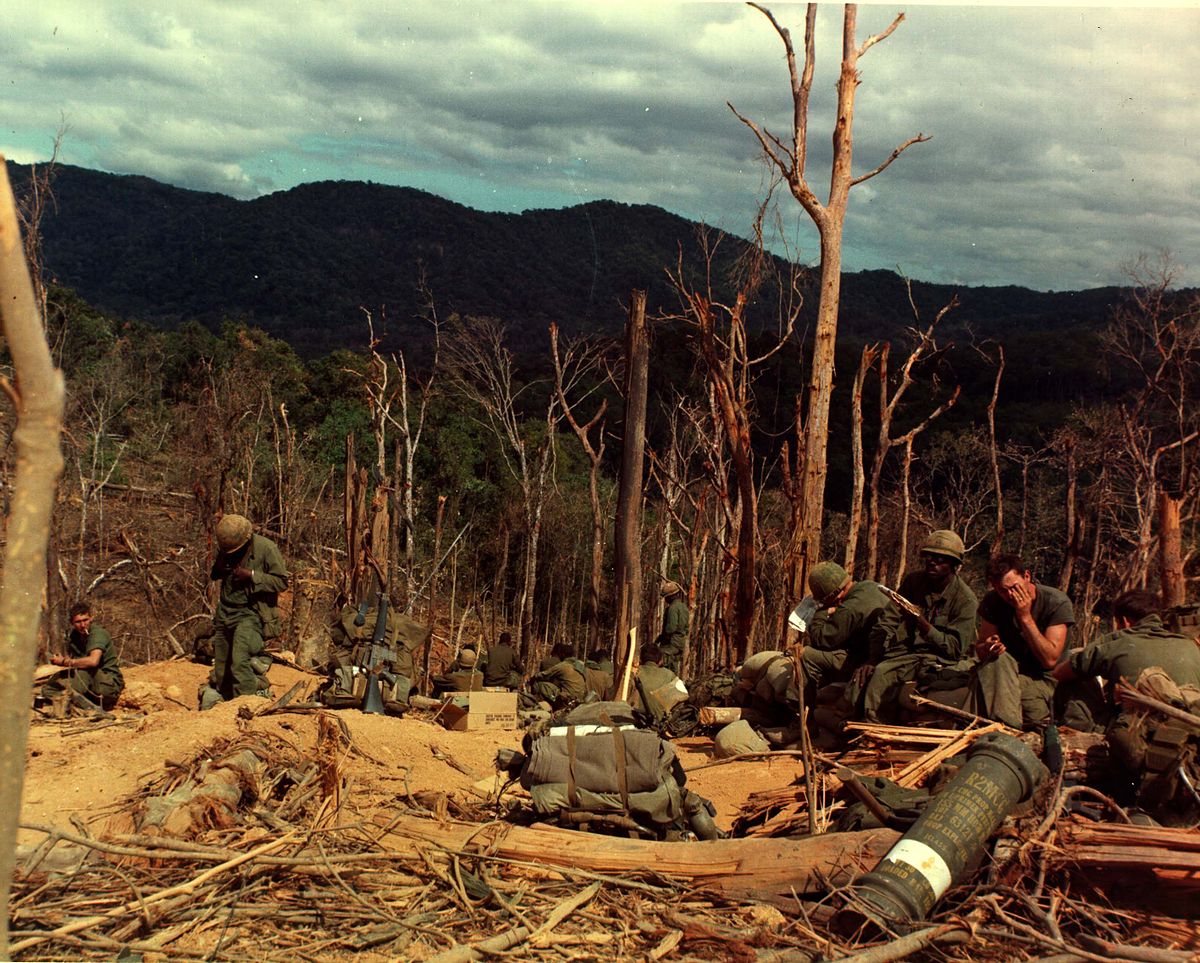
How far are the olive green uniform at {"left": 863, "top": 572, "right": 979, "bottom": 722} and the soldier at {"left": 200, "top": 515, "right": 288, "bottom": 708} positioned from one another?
183 inches

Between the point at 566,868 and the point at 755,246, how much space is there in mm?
10304

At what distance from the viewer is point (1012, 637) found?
6.31m

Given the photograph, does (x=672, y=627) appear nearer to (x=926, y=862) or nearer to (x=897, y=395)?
(x=897, y=395)

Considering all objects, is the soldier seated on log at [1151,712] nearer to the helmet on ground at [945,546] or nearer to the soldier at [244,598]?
the helmet on ground at [945,546]

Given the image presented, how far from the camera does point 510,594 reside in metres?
30.0

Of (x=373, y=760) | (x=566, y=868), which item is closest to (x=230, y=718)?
(x=373, y=760)

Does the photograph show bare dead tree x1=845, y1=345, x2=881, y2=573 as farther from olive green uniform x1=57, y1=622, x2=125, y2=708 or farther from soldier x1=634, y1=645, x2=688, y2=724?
olive green uniform x1=57, y1=622, x2=125, y2=708

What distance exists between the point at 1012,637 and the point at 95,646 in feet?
24.7

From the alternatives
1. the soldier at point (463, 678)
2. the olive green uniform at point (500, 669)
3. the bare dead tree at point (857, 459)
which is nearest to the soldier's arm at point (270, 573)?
the soldier at point (463, 678)

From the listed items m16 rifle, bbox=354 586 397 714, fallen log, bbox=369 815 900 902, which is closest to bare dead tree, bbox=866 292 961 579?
m16 rifle, bbox=354 586 397 714

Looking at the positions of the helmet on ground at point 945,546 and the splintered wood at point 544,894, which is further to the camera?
the helmet on ground at point 945,546

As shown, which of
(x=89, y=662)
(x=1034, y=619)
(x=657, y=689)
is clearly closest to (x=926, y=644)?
(x=1034, y=619)

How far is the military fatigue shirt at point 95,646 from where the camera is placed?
9.25m

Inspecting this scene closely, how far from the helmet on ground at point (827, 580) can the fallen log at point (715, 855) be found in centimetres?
316
